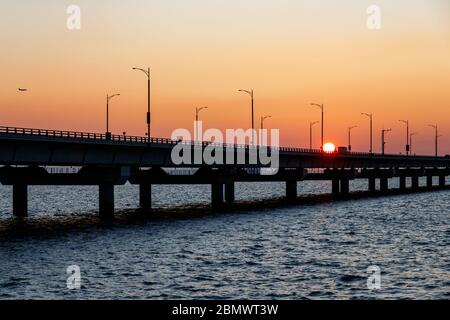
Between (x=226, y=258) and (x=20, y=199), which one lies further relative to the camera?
(x=20, y=199)

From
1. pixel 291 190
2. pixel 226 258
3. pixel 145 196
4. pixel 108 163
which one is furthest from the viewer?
pixel 291 190

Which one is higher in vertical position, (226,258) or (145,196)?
(145,196)

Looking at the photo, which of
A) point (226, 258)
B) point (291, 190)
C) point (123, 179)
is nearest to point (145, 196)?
point (123, 179)

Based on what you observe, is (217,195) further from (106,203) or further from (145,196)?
(106,203)

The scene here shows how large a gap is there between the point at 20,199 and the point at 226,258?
2026 inches

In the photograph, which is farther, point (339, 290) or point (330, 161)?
point (330, 161)

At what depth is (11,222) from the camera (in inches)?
3314

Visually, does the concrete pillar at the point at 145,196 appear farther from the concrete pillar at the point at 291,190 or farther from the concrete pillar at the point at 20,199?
the concrete pillar at the point at 291,190

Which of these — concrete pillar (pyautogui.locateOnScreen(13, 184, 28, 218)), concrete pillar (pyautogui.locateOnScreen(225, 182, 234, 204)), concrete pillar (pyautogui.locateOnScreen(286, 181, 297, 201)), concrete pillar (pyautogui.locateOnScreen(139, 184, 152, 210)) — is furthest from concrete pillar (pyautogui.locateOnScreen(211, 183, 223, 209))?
concrete pillar (pyautogui.locateOnScreen(286, 181, 297, 201))

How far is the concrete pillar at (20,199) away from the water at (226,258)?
881cm

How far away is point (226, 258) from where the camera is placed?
161ft
